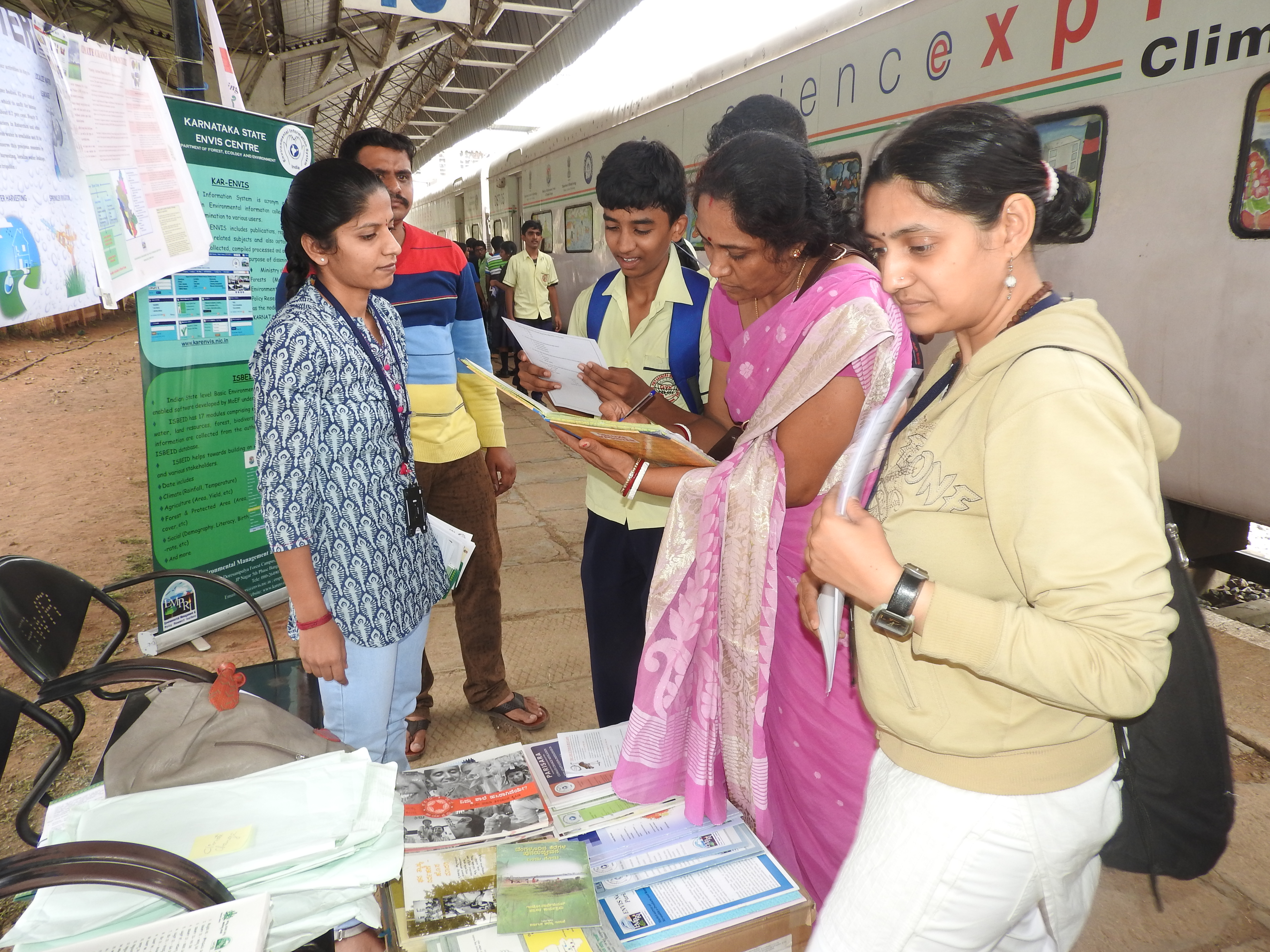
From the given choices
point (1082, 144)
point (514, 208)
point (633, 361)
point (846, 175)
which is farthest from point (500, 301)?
point (633, 361)

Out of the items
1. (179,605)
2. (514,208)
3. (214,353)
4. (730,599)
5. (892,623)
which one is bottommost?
(179,605)

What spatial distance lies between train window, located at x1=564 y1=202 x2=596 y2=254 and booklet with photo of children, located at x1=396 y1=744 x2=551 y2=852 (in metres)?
7.24

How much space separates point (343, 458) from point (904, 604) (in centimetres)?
119

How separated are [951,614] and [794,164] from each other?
3.03 ft

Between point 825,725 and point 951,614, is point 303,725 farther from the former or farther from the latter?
point 951,614

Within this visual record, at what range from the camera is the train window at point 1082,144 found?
115 inches

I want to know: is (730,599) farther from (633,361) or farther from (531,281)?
(531,281)

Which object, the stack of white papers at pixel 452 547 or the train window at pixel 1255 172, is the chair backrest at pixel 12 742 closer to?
the stack of white papers at pixel 452 547

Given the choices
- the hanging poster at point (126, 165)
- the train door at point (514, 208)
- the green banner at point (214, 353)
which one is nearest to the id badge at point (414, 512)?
the hanging poster at point (126, 165)

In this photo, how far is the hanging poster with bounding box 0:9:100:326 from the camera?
1.55 metres

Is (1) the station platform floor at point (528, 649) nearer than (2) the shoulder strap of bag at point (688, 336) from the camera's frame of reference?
Yes

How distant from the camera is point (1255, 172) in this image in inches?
96.7

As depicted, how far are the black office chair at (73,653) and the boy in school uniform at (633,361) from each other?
31.7 inches

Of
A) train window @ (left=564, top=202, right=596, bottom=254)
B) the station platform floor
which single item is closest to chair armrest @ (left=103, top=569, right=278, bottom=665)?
the station platform floor
